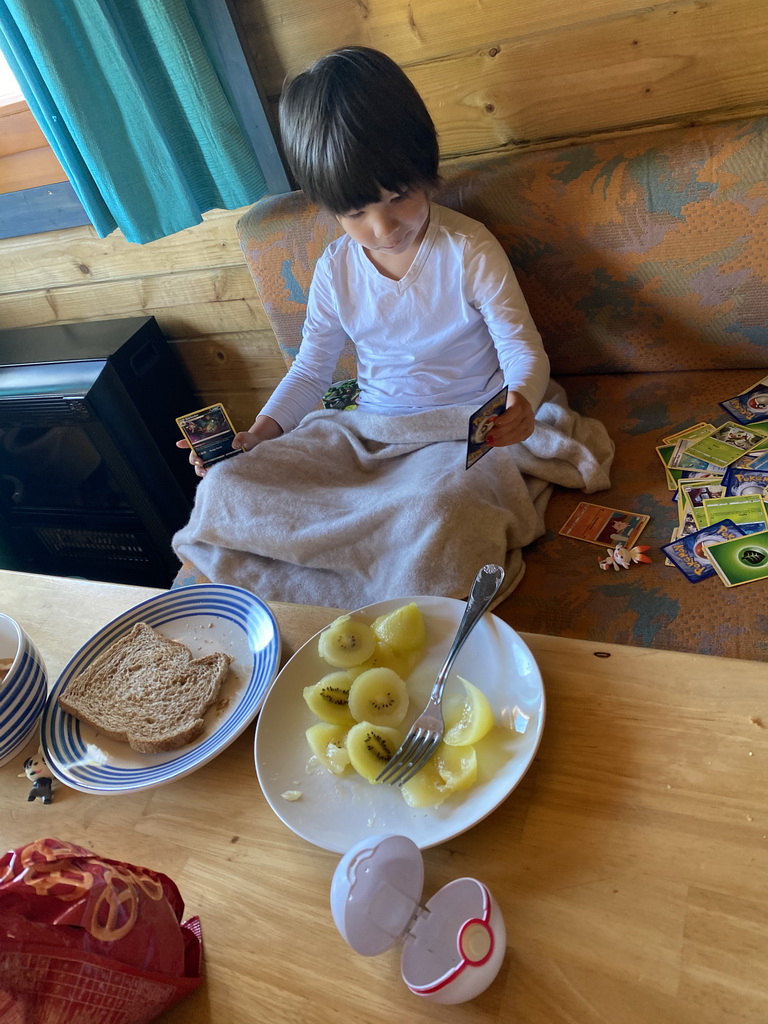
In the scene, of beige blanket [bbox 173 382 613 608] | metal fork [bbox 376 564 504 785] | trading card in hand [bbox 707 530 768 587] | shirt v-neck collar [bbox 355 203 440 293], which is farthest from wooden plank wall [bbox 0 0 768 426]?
metal fork [bbox 376 564 504 785]

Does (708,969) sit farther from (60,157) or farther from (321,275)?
(60,157)

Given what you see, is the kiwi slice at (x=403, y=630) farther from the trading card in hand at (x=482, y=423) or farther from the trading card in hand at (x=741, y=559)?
the trading card in hand at (x=741, y=559)

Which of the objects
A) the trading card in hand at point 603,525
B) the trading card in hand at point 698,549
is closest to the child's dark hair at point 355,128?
the trading card in hand at point 603,525

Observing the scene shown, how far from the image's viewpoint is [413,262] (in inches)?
53.8

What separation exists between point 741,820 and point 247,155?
61.8 inches

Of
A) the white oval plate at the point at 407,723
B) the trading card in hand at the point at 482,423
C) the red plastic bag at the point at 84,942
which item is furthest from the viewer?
the trading card in hand at the point at 482,423

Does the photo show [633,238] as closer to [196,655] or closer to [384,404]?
[384,404]

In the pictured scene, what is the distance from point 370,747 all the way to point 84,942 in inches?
11.0

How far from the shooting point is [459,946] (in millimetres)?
519

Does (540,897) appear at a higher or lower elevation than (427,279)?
lower

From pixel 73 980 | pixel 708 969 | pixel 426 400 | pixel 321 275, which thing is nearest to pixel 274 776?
pixel 73 980

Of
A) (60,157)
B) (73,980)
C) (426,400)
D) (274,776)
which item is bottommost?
(426,400)

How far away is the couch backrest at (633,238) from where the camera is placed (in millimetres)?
1231

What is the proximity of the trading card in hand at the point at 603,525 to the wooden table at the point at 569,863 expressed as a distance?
0.45 metres
